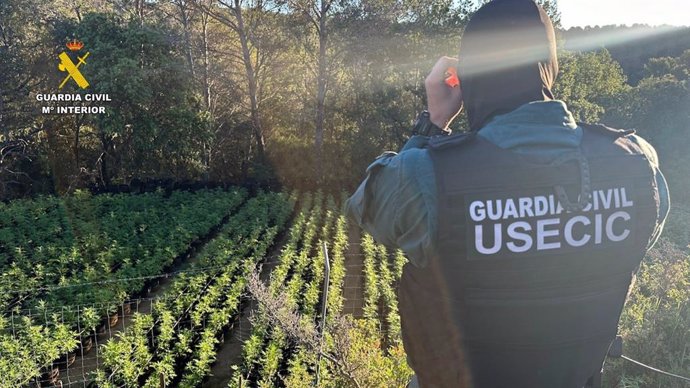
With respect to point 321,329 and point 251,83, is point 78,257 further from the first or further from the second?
point 251,83

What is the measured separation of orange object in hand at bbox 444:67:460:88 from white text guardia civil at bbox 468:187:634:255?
0.35 meters

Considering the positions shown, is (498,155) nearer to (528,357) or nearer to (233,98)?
(528,357)

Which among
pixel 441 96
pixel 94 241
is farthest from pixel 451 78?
pixel 94 241

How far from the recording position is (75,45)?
512 inches

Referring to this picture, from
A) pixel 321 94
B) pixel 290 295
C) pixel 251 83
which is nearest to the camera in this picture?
pixel 290 295

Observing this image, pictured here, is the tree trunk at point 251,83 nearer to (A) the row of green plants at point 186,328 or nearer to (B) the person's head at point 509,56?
(A) the row of green plants at point 186,328

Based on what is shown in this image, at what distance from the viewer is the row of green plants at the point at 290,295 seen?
4.76 meters

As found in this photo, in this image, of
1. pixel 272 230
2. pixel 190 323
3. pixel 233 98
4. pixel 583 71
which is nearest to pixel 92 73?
pixel 233 98

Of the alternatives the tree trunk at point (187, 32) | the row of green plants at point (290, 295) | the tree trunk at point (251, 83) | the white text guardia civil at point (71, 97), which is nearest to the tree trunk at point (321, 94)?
the tree trunk at point (251, 83)

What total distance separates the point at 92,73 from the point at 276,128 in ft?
21.3

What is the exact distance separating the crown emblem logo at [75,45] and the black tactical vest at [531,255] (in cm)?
1455

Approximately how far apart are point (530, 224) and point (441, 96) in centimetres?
40

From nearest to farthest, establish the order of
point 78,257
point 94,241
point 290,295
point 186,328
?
point 186,328 → point 290,295 → point 78,257 → point 94,241

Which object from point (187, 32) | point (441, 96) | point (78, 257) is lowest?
point (78, 257)
